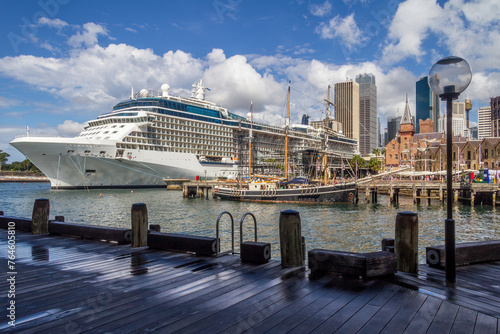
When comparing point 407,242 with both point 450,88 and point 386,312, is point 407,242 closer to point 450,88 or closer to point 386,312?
point 386,312

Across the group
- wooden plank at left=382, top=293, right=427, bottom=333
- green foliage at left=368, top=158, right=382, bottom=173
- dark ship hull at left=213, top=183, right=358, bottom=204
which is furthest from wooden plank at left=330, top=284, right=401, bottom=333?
green foliage at left=368, top=158, right=382, bottom=173

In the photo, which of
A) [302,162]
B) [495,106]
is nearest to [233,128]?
[302,162]

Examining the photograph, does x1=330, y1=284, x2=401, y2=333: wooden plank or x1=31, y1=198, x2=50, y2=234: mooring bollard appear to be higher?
x1=31, y1=198, x2=50, y2=234: mooring bollard

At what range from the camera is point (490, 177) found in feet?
157

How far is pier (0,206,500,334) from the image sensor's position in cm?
340

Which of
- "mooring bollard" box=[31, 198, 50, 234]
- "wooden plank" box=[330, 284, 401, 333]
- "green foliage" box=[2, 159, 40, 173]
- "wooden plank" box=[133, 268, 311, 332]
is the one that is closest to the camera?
"wooden plank" box=[330, 284, 401, 333]

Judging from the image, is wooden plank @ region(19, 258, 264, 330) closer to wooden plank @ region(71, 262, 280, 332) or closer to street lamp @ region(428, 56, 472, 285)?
wooden plank @ region(71, 262, 280, 332)

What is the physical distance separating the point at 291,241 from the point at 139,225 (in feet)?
12.0

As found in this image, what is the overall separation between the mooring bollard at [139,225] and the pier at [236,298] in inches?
46.3

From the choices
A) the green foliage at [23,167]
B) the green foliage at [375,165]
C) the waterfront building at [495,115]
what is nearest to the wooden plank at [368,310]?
the green foliage at [375,165]

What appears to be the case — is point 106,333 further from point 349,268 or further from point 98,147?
point 98,147

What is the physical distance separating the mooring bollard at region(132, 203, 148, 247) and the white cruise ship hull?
48.8 metres

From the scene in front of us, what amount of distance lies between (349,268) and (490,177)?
178ft

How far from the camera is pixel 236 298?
4172 mm
